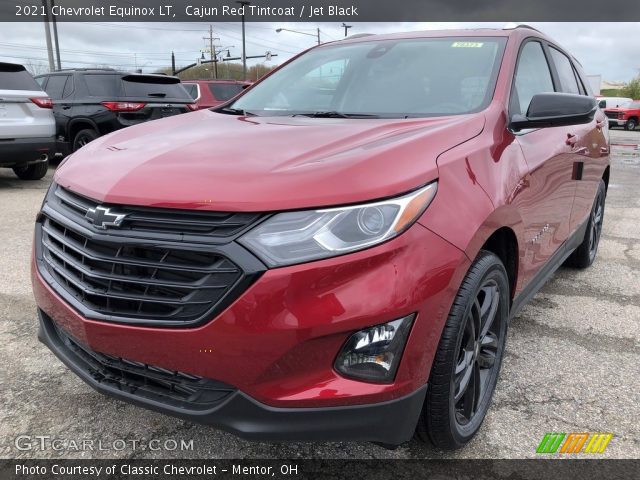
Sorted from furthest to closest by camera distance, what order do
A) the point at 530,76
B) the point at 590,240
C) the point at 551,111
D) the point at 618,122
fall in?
the point at 618,122
the point at 590,240
the point at 530,76
the point at 551,111

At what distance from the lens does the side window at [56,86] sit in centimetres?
950

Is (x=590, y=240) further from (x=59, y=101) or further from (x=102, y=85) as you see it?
(x=59, y=101)

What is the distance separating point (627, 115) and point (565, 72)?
32.8 meters

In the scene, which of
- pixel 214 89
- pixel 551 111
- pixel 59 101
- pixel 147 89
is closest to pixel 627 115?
pixel 214 89

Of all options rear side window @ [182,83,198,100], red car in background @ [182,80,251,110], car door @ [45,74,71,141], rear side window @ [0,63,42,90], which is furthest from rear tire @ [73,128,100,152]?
rear side window @ [182,83,198,100]

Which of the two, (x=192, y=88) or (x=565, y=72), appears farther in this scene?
(x=192, y=88)

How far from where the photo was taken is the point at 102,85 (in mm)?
8938

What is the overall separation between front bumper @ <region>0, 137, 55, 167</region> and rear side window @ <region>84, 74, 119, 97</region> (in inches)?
59.3

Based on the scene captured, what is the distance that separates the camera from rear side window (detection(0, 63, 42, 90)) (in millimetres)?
7254

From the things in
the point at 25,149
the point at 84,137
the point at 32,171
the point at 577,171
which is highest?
the point at 577,171

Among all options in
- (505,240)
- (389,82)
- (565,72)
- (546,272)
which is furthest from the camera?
(565,72)

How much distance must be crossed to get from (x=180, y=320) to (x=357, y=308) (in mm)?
547

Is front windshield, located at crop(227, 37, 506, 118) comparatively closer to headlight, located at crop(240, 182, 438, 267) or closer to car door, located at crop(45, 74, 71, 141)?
headlight, located at crop(240, 182, 438, 267)

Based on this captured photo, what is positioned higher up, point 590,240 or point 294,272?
point 294,272
